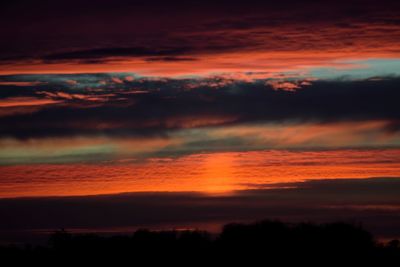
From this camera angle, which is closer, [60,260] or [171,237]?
[60,260]

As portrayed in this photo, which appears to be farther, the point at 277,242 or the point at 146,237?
the point at 146,237

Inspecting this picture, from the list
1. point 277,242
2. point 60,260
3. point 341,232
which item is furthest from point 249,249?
point 60,260

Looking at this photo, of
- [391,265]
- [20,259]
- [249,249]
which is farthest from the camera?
[20,259]

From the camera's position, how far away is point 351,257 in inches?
2452

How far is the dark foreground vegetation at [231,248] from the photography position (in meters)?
62.4

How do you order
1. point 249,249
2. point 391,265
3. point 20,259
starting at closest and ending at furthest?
point 391,265, point 249,249, point 20,259

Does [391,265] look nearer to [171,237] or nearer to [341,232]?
[341,232]

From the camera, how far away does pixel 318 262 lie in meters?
60.7

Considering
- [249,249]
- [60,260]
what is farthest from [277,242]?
[60,260]

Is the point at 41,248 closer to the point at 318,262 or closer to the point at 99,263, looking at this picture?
the point at 99,263

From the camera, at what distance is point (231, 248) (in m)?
66.6

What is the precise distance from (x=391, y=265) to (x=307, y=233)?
966 cm

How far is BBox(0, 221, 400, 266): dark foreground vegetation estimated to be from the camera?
62.4m

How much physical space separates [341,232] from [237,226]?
6.65 meters
